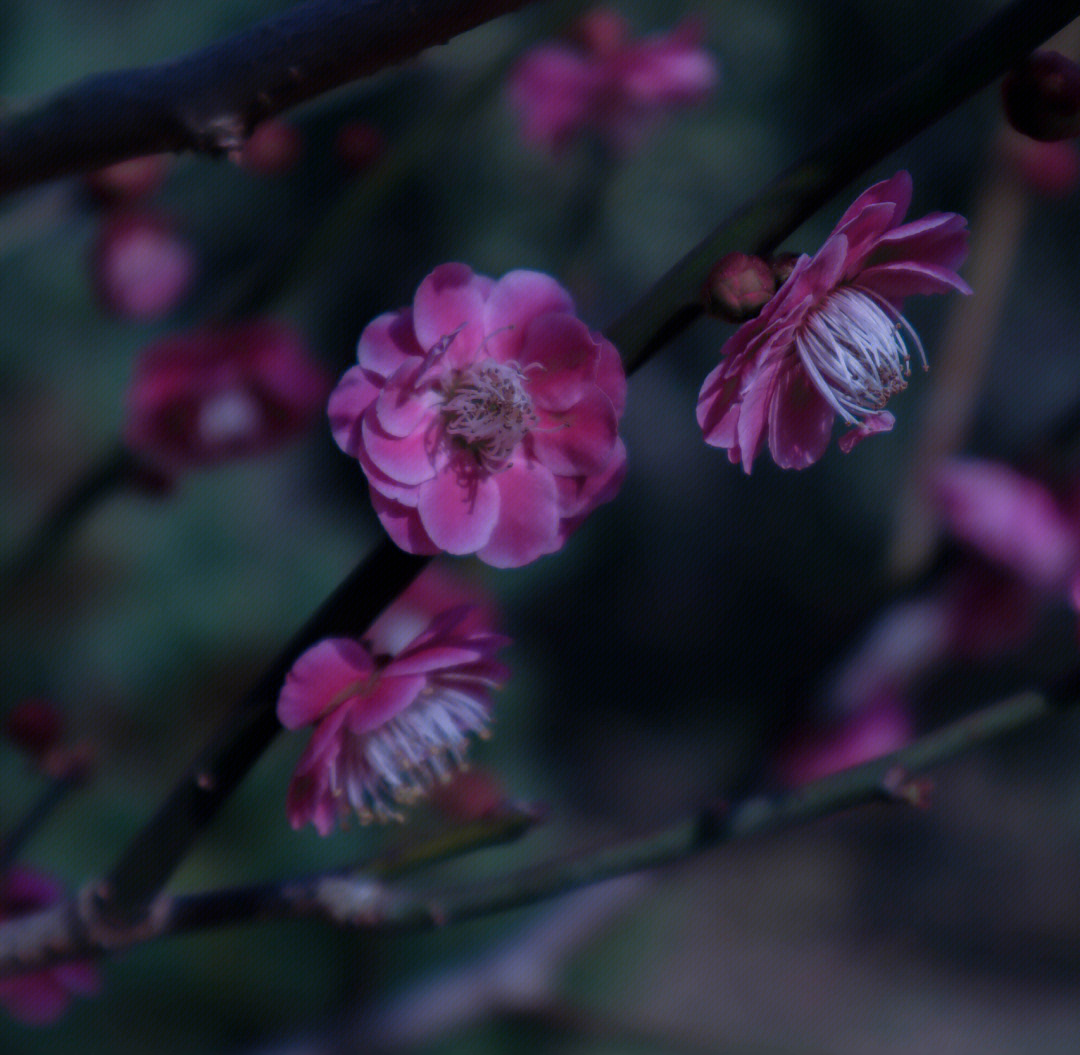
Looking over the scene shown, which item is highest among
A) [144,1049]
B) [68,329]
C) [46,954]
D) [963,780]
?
[46,954]

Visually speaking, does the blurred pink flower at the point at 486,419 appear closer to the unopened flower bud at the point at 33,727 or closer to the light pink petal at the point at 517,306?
the light pink petal at the point at 517,306

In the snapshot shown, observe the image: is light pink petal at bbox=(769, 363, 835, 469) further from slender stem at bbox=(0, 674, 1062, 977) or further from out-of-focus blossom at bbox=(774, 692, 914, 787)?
out-of-focus blossom at bbox=(774, 692, 914, 787)

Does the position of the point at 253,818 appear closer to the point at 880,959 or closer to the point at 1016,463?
the point at 1016,463

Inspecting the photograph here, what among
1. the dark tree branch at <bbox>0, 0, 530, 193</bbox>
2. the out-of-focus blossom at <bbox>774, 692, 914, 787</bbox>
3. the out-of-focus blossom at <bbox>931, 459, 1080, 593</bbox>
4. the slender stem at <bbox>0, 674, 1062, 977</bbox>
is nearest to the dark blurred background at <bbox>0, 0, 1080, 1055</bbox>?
the out-of-focus blossom at <bbox>774, 692, 914, 787</bbox>

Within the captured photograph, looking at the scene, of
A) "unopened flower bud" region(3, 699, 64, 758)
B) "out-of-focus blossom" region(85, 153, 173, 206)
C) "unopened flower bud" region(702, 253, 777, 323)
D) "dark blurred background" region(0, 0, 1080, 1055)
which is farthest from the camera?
"dark blurred background" region(0, 0, 1080, 1055)

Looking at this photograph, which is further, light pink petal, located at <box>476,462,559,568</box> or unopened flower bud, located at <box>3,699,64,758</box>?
unopened flower bud, located at <box>3,699,64,758</box>

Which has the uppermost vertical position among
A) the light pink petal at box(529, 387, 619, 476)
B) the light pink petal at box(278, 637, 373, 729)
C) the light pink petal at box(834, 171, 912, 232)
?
the light pink petal at box(834, 171, 912, 232)

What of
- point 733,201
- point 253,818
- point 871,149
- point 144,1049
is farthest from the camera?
point 733,201

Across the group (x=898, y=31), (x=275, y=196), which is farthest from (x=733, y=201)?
(x=275, y=196)

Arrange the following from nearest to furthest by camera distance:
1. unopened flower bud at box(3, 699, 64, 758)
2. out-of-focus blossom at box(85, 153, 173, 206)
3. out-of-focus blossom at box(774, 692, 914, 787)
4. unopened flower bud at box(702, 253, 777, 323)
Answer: unopened flower bud at box(702, 253, 777, 323)
unopened flower bud at box(3, 699, 64, 758)
out-of-focus blossom at box(85, 153, 173, 206)
out-of-focus blossom at box(774, 692, 914, 787)
